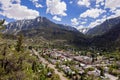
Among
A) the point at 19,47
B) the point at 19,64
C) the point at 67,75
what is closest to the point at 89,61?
the point at 67,75

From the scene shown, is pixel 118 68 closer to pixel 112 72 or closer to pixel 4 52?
pixel 112 72

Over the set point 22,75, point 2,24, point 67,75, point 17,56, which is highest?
point 2,24

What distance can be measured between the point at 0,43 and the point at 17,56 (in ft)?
8.26

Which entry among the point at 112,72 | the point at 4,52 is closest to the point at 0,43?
the point at 4,52

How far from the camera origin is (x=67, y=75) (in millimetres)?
109812

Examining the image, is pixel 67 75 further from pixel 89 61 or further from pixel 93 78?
pixel 89 61

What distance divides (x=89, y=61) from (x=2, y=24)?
149563mm

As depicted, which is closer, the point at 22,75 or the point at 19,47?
the point at 22,75

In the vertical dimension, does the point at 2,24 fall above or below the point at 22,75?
above

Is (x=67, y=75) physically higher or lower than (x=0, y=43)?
lower

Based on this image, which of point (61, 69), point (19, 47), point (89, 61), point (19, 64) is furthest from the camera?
point (89, 61)

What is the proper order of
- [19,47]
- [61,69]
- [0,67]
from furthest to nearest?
[61,69]
[19,47]
[0,67]

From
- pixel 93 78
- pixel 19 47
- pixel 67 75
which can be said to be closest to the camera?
pixel 19 47

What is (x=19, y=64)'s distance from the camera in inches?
1038
